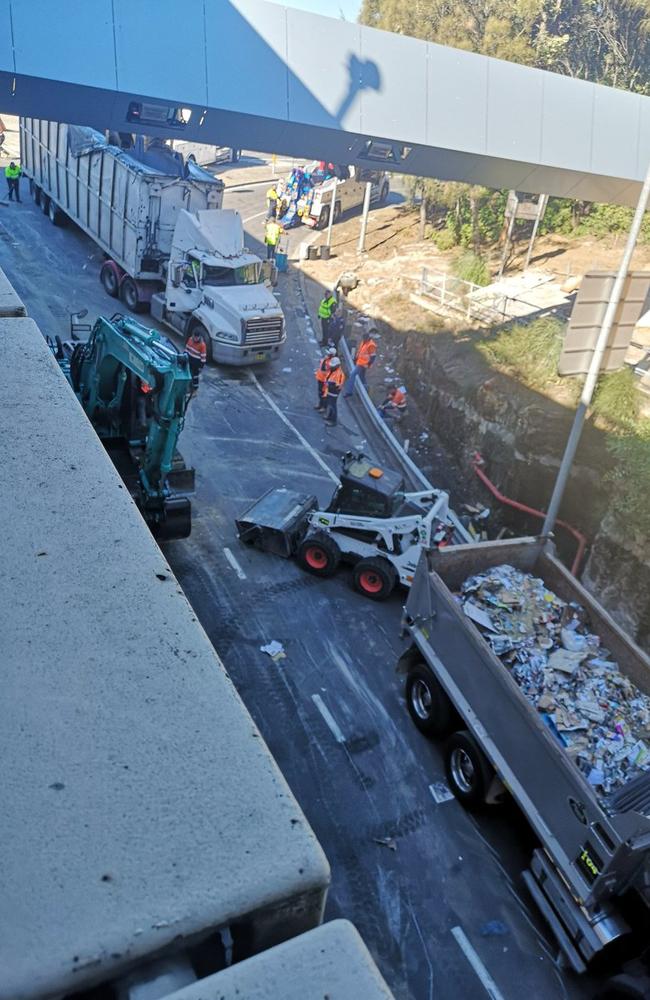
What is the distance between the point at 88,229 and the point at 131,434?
11837mm

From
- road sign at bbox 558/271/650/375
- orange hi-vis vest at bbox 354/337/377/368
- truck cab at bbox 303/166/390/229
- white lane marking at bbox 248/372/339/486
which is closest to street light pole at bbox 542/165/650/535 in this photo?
road sign at bbox 558/271/650/375

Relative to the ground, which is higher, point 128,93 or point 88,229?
point 128,93

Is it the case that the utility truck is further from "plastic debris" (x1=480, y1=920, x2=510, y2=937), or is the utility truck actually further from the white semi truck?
"plastic debris" (x1=480, y1=920, x2=510, y2=937)

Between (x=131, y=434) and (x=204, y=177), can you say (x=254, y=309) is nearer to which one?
(x=204, y=177)

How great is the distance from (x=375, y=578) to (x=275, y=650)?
1.89 metres

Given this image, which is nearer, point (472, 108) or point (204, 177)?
point (472, 108)

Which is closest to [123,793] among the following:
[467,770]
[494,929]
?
[494,929]

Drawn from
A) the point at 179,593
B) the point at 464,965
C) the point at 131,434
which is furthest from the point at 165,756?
the point at 131,434

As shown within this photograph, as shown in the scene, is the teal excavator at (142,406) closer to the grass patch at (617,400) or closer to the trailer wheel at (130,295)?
the grass patch at (617,400)

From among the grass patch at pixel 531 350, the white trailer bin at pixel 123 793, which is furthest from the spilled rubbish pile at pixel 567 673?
the grass patch at pixel 531 350

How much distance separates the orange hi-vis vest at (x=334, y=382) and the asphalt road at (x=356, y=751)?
3.81ft

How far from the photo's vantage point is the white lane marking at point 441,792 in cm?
784

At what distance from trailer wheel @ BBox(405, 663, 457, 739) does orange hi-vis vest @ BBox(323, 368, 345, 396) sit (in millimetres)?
7901

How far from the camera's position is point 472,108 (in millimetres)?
13875
